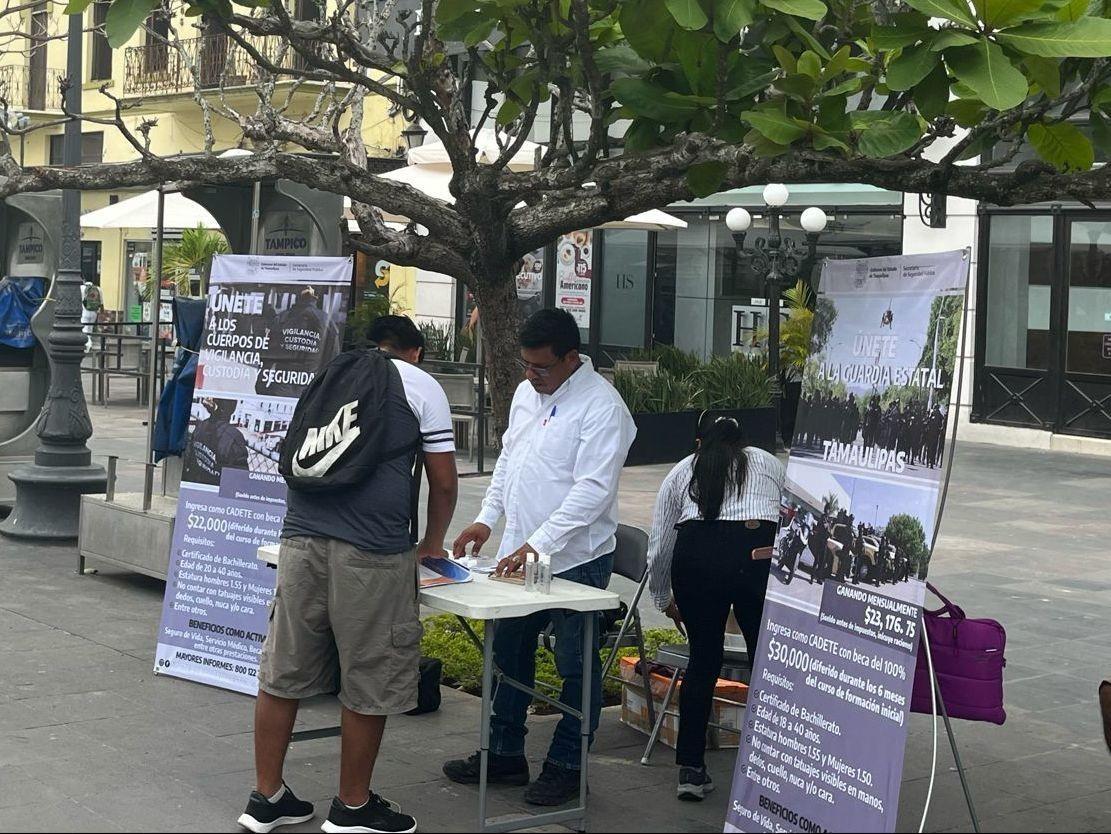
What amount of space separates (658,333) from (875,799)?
61.9 feet

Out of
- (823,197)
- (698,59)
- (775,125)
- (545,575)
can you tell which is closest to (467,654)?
(545,575)

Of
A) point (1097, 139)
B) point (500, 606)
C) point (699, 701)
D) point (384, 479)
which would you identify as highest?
point (1097, 139)

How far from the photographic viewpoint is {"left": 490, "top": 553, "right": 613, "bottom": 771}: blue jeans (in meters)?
5.75

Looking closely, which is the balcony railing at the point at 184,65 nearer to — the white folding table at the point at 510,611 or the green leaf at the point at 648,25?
the green leaf at the point at 648,25

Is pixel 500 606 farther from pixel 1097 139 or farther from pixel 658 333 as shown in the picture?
pixel 658 333

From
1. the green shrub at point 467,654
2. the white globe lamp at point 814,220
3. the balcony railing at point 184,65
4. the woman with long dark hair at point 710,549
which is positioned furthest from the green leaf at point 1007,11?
the balcony railing at point 184,65

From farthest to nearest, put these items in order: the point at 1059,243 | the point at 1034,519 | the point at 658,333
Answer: the point at 658,333 < the point at 1059,243 < the point at 1034,519

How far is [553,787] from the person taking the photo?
571cm

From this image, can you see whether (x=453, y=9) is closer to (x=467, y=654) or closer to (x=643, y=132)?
(x=643, y=132)

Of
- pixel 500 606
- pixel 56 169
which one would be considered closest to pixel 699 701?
pixel 500 606

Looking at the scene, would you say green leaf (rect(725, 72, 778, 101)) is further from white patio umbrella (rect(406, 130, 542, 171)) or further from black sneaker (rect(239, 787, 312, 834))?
white patio umbrella (rect(406, 130, 542, 171))

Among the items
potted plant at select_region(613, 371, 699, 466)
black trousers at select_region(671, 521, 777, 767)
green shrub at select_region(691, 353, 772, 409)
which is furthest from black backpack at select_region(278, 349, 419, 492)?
green shrub at select_region(691, 353, 772, 409)

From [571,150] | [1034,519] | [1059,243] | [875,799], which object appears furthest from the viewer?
[1059,243]

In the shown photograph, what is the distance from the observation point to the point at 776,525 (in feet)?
19.0
